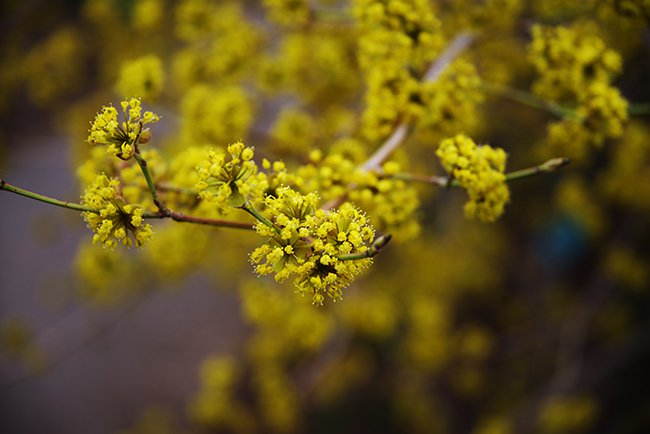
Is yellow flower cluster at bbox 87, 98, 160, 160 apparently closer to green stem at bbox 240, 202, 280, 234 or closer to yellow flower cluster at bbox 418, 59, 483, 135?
green stem at bbox 240, 202, 280, 234

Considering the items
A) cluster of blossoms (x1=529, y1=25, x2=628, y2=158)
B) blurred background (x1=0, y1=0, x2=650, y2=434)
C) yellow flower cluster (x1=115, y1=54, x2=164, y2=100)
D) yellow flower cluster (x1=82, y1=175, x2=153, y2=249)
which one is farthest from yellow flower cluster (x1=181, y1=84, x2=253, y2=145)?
cluster of blossoms (x1=529, y1=25, x2=628, y2=158)

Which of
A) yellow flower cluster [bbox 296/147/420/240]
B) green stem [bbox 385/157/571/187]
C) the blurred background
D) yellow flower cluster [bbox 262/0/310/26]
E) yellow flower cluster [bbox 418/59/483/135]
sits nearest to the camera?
green stem [bbox 385/157/571/187]

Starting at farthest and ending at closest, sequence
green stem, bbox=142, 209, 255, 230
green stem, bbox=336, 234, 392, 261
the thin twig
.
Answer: the thin twig → green stem, bbox=142, 209, 255, 230 → green stem, bbox=336, 234, 392, 261

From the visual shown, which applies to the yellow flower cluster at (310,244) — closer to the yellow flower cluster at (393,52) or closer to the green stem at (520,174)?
the green stem at (520,174)

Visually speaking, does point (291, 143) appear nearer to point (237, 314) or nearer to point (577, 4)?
point (577, 4)

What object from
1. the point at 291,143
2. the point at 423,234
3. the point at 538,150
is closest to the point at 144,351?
the point at 423,234

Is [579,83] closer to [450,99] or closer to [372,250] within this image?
[450,99]

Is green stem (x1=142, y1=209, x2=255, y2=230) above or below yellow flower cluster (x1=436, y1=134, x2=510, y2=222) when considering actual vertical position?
below
